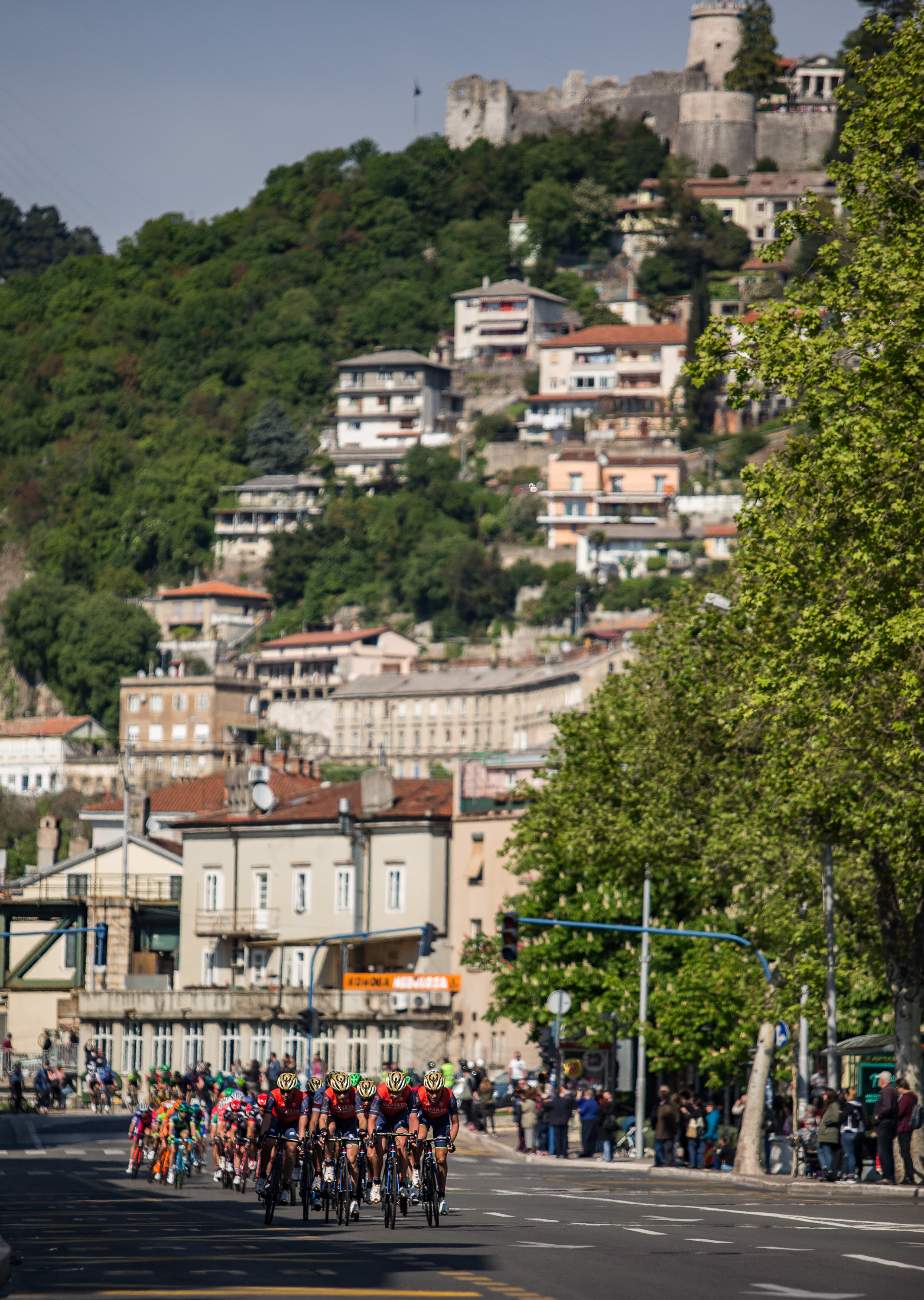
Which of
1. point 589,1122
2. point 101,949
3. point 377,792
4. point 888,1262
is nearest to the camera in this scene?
point 888,1262

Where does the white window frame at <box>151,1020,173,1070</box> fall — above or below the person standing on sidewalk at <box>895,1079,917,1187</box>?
below

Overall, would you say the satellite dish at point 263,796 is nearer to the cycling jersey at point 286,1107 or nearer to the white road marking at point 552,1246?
the cycling jersey at point 286,1107

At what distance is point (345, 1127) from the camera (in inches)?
913

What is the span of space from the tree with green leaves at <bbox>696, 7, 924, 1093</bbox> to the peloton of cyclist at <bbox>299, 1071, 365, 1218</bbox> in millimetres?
10205

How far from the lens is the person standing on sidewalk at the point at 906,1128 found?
30891 mm

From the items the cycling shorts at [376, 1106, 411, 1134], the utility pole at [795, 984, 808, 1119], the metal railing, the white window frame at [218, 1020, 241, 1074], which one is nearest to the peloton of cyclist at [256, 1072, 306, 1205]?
the cycling shorts at [376, 1106, 411, 1134]

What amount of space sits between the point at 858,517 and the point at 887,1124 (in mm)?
8273

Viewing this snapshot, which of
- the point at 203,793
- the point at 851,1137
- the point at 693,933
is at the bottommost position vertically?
the point at 851,1137

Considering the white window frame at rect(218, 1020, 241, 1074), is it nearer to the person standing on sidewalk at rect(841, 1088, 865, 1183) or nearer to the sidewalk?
the sidewalk

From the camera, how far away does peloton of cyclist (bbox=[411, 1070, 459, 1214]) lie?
74.1 ft

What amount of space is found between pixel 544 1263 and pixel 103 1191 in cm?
1270

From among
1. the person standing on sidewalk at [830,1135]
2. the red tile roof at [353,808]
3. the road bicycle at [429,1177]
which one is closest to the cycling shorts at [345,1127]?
the road bicycle at [429,1177]

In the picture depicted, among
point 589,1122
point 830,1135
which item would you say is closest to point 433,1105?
point 830,1135

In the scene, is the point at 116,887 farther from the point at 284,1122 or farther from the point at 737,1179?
the point at 284,1122
